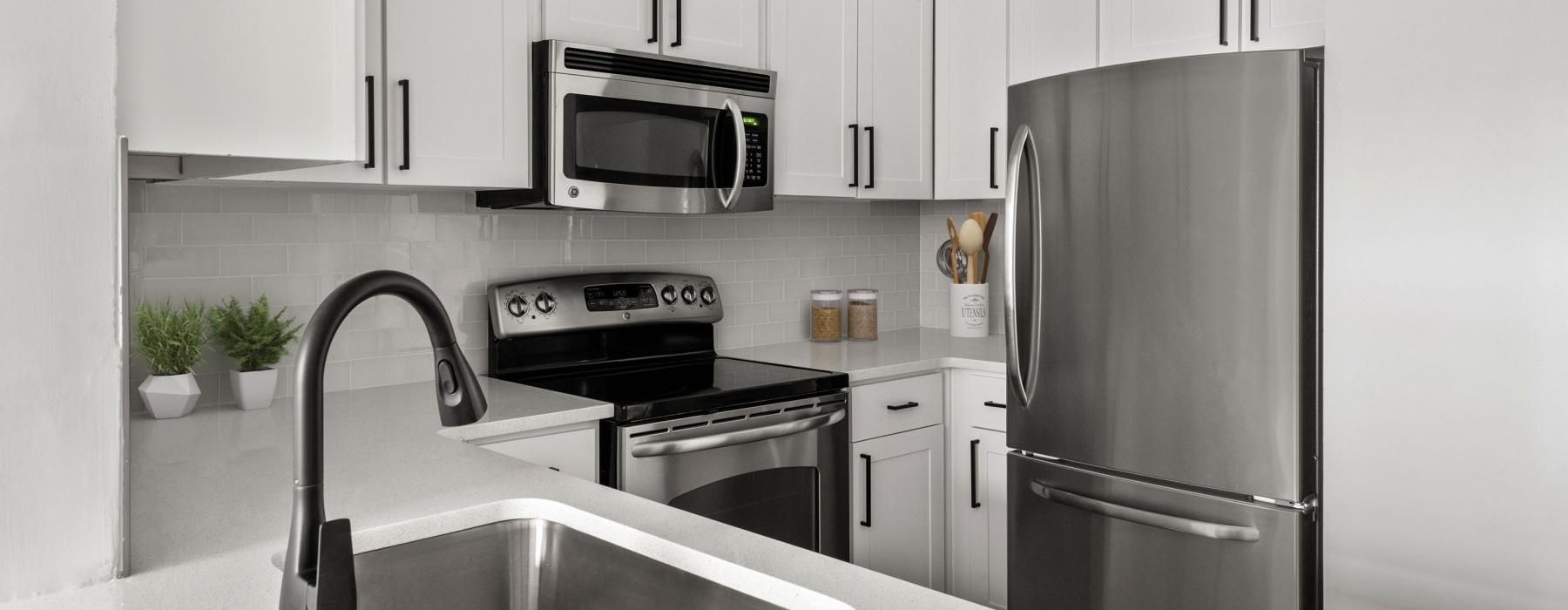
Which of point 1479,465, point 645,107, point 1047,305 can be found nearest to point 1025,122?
point 1047,305

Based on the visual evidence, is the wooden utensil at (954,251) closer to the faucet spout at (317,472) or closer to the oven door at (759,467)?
the oven door at (759,467)

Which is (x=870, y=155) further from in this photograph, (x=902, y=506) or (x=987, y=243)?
(x=902, y=506)

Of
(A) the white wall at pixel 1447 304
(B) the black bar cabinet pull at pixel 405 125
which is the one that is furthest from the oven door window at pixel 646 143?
(A) the white wall at pixel 1447 304

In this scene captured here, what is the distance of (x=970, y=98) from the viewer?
3.23 meters

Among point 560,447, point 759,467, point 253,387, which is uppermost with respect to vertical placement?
point 253,387

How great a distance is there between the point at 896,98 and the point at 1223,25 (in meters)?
0.96

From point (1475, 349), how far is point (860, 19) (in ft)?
6.17

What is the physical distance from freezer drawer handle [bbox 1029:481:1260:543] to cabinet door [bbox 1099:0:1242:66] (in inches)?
48.2

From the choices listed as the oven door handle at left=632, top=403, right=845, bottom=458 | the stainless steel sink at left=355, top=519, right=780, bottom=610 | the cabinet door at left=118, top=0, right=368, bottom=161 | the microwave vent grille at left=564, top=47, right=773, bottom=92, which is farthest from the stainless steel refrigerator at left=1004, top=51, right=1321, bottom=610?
the cabinet door at left=118, top=0, right=368, bottom=161

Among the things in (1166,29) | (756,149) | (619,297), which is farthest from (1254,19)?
(619,297)

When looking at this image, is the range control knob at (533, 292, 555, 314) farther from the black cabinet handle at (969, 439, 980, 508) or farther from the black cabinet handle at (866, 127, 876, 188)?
the black cabinet handle at (969, 439, 980, 508)

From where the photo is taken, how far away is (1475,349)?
5.87 feet

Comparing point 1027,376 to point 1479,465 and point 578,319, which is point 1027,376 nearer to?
point 1479,465

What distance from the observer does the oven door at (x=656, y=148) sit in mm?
2338
